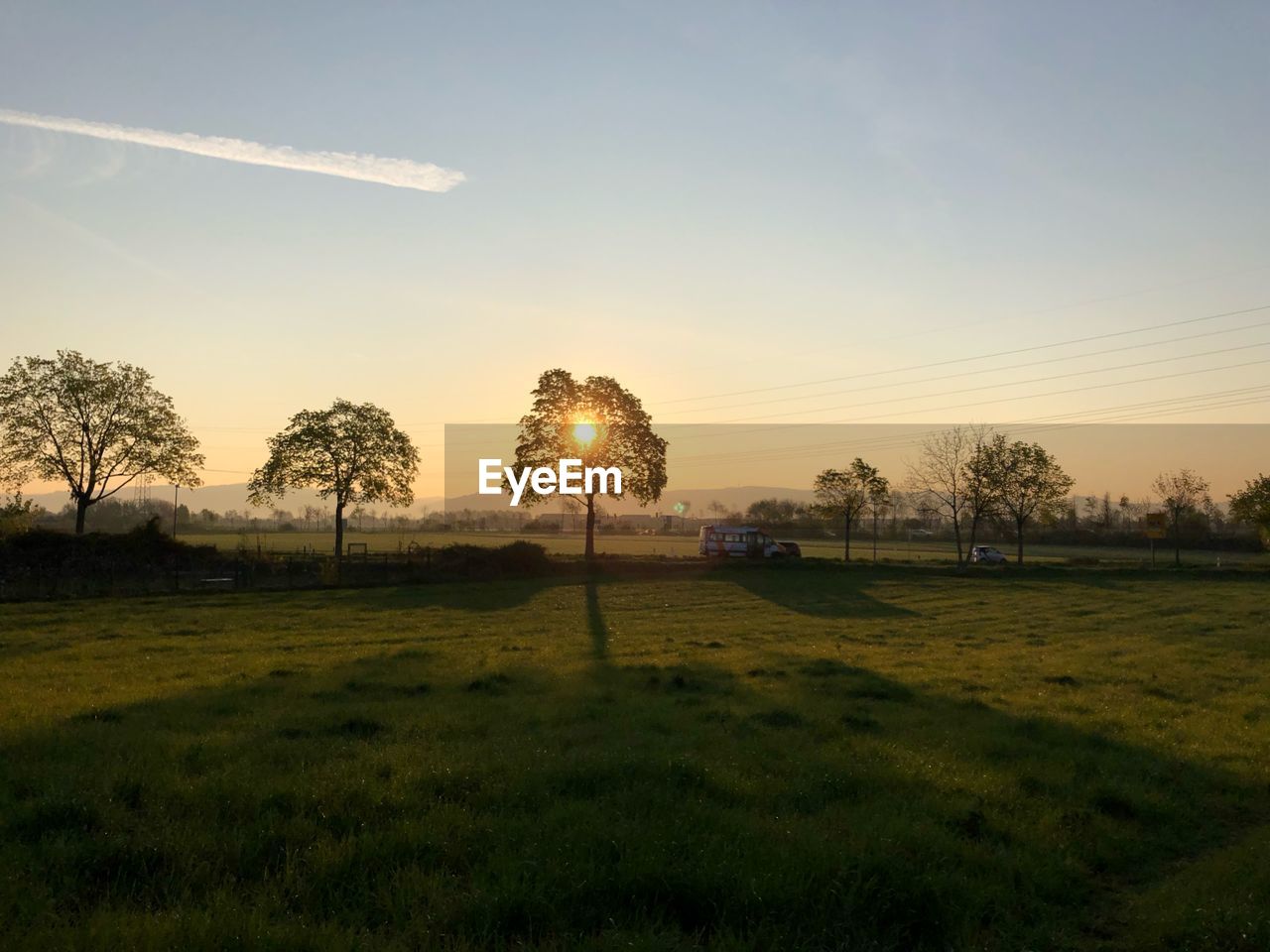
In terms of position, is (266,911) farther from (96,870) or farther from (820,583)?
(820,583)

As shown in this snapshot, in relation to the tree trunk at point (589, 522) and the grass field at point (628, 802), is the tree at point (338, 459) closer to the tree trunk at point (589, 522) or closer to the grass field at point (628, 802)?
the tree trunk at point (589, 522)

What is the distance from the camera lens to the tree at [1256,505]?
241 ft

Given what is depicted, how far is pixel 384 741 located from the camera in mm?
11773

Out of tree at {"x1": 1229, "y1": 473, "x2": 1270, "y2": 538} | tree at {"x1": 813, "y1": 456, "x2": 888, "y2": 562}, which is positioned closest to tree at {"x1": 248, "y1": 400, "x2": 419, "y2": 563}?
tree at {"x1": 813, "y1": 456, "x2": 888, "y2": 562}

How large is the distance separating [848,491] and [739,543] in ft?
36.3

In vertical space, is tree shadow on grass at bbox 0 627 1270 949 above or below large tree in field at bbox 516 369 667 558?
below

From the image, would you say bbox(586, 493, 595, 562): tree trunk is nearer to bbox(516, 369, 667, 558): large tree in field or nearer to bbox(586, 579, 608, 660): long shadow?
bbox(516, 369, 667, 558): large tree in field

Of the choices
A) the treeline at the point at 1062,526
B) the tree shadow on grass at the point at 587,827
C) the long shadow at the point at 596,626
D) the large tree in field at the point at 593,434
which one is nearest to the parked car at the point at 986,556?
the treeline at the point at 1062,526

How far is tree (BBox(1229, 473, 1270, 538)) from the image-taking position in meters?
73.4

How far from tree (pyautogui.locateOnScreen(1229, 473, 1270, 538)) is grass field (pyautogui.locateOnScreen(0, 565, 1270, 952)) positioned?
6471cm

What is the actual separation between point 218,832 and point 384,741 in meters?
3.93

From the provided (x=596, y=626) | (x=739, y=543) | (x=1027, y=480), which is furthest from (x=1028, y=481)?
(x=596, y=626)

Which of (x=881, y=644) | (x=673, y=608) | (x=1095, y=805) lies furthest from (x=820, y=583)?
(x=1095, y=805)

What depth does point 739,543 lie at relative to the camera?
7869cm
